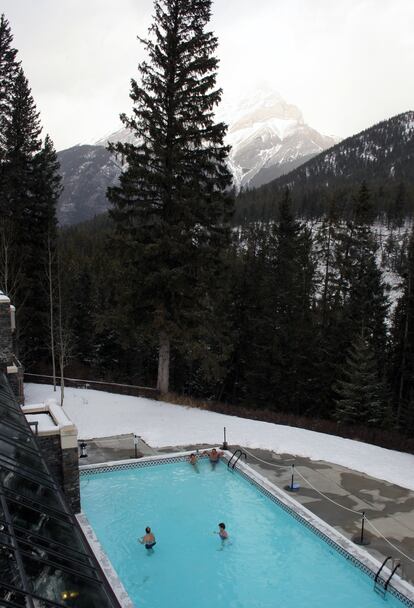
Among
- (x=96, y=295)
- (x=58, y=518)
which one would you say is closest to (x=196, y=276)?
(x=58, y=518)

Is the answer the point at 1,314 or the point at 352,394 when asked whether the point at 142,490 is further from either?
the point at 352,394

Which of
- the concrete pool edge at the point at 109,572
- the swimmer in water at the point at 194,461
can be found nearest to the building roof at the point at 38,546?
the concrete pool edge at the point at 109,572

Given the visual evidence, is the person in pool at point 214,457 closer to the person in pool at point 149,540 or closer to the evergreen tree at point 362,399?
the person in pool at point 149,540

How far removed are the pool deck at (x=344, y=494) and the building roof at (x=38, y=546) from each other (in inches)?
295

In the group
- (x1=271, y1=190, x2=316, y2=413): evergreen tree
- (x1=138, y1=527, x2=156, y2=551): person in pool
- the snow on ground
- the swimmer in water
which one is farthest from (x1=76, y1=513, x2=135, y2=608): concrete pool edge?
(x1=271, y1=190, x2=316, y2=413): evergreen tree

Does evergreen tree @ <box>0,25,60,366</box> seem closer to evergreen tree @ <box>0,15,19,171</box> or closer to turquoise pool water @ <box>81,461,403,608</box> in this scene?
evergreen tree @ <box>0,15,19,171</box>

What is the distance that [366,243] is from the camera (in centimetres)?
3347

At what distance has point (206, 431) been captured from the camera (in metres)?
18.2

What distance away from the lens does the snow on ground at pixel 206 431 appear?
1533cm

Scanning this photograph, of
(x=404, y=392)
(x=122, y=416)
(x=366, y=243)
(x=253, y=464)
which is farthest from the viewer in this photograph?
(x=366, y=243)

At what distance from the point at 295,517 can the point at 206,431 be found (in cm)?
670

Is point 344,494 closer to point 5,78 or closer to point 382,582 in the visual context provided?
point 382,582

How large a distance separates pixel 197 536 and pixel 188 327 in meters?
10.5

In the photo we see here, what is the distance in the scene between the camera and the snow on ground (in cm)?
1533
